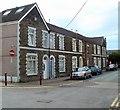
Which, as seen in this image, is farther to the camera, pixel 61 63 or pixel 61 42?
pixel 61 42

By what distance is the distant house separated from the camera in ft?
86.7

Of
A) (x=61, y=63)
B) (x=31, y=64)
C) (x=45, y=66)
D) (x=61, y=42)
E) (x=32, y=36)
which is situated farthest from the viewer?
(x=61, y=42)

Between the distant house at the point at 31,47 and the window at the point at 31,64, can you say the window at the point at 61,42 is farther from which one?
the window at the point at 31,64

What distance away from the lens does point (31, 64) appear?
2856 centimetres

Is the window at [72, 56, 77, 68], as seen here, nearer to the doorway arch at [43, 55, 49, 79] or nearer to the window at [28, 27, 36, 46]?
the doorway arch at [43, 55, 49, 79]

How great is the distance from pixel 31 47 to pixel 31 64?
1.90m

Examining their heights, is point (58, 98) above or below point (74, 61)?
below

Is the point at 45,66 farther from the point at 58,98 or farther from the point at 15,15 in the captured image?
the point at 58,98

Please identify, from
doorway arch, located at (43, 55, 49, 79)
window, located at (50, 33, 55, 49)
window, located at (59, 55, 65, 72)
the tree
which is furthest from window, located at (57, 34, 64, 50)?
the tree

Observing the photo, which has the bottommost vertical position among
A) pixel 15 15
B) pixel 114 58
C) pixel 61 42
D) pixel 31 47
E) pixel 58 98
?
pixel 58 98

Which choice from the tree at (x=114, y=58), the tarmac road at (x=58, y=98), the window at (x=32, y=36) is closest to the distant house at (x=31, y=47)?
the window at (x=32, y=36)

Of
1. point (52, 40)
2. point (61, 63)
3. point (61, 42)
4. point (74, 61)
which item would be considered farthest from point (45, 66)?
point (74, 61)

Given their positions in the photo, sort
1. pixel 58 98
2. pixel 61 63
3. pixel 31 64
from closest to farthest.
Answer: pixel 58 98
pixel 31 64
pixel 61 63

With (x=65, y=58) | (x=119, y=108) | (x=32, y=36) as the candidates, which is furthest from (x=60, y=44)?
(x=119, y=108)
